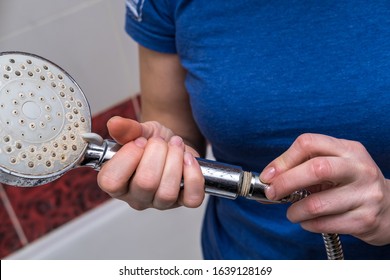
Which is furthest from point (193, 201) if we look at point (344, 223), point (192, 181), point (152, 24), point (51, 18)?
point (51, 18)

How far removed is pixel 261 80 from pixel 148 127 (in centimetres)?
12

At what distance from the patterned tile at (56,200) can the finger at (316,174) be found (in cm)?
60

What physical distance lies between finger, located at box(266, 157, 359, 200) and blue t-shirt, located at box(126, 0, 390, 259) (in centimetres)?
9

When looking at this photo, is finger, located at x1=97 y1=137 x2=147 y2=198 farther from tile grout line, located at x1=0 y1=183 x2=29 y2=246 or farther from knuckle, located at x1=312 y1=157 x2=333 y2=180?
tile grout line, located at x1=0 y1=183 x2=29 y2=246

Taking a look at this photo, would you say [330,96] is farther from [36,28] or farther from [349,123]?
[36,28]

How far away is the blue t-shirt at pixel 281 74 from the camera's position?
483mm

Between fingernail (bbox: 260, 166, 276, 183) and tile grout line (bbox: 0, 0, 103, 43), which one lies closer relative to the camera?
fingernail (bbox: 260, 166, 276, 183)

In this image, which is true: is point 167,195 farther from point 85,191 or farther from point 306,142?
point 85,191

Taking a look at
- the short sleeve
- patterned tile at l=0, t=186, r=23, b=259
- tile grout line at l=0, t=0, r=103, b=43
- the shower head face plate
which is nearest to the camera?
the shower head face plate

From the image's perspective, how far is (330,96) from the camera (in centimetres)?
50

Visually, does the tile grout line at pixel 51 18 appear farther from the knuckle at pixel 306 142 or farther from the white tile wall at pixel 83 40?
the knuckle at pixel 306 142

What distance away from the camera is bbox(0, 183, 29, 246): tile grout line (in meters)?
0.95

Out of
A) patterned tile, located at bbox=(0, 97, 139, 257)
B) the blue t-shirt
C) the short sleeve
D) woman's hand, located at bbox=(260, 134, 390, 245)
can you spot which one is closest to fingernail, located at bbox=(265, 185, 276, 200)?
woman's hand, located at bbox=(260, 134, 390, 245)

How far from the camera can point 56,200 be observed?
1.05 meters
